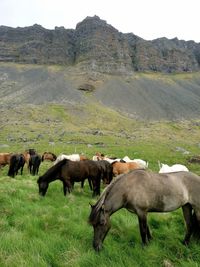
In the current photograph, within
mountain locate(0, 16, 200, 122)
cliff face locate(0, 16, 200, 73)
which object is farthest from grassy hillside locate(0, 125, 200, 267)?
cliff face locate(0, 16, 200, 73)

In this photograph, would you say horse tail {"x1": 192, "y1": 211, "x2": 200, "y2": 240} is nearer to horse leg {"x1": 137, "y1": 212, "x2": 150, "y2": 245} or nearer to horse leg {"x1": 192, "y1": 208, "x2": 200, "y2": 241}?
horse leg {"x1": 192, "y1": 208, "x2": 200, "y2": 241}

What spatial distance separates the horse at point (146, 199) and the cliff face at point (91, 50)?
15139 cm

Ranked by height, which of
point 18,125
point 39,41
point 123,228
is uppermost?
point 39,41

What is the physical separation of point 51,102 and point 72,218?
326ft

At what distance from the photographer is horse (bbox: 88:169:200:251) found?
7.82 metres

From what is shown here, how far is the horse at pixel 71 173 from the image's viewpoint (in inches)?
542

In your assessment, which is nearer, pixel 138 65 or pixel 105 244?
pixel 105 244

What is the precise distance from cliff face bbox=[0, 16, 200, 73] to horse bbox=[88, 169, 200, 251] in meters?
151

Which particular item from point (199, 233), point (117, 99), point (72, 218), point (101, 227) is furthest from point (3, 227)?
point (117, 99)

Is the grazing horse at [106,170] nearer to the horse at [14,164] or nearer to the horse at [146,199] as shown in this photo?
the horse at [14,164]

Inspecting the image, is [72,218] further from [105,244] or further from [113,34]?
[113,34]

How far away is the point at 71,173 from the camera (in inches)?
552

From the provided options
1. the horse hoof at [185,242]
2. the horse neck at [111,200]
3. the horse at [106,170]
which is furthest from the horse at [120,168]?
the horse neck at [111,200]

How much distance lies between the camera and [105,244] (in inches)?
310
